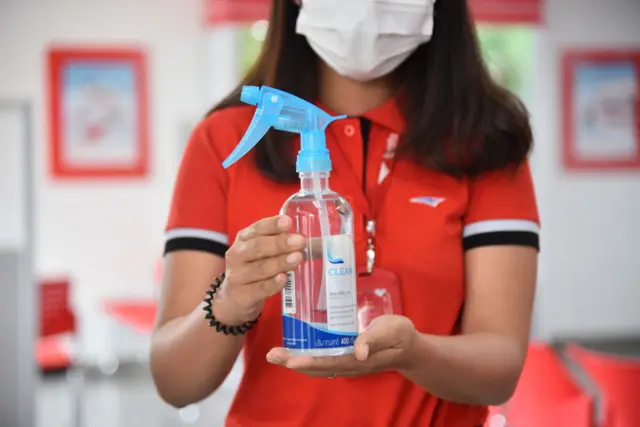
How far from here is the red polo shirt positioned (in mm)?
1252

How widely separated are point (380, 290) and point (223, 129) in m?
0.36

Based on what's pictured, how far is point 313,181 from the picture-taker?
109cm

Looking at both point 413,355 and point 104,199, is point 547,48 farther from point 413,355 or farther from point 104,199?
point 413,355

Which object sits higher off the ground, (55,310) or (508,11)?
(508,11)

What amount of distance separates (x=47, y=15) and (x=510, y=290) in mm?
5939

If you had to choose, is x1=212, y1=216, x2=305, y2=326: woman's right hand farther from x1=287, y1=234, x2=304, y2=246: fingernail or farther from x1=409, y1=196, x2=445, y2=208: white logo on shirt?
x1=409, y1=196, x2=445, y2=208: white logo on shirt

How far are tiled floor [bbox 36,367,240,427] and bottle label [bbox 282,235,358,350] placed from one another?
131 inches

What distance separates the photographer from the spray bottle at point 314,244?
1031mm

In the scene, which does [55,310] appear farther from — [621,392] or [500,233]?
[500,233]

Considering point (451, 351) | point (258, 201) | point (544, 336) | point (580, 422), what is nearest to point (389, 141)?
point (258, 201)

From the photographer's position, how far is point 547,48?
701 cm

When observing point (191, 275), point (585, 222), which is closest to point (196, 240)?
point (191, 275)

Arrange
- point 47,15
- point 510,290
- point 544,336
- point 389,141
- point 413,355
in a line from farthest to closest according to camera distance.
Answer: point 544,336 → point 47,15 → point 389,141 → point 510,290 → point 413,355

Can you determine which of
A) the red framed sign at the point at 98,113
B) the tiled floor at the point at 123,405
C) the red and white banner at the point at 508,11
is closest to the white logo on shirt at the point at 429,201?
the tiled floor at the point at 123,405
